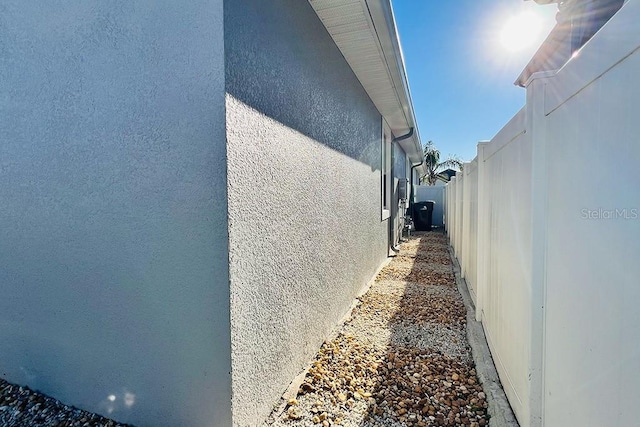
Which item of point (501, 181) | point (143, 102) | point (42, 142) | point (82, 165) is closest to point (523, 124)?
point (501, 181)

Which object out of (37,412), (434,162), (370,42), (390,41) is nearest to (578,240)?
(390,41)

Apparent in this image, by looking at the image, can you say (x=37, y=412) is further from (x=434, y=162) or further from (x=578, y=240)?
(x=434, y=162)

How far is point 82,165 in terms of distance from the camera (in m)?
2.34

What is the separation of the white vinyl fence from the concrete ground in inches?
17.6

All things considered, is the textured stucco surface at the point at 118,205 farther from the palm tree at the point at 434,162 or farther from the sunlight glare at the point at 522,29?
the palm tree at the point at 434,162

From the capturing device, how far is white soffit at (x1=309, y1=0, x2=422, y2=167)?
3172 millimetres

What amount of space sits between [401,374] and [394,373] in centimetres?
7

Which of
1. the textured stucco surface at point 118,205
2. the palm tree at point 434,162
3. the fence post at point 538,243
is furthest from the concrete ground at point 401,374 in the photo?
the palm tree at point 434,162

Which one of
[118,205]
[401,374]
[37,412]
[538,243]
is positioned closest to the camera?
[538,243]

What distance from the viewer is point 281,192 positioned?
8.66 feet

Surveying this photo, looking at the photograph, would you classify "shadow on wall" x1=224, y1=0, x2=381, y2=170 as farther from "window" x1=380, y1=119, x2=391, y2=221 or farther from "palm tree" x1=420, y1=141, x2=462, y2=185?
"palm tree" x1=420, y1=141, x2=462, y2=185

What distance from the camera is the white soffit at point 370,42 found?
3.17 meters

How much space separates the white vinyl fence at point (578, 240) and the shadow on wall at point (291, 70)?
1752mm

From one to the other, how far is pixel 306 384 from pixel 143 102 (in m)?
2.62
